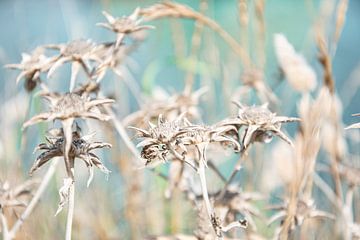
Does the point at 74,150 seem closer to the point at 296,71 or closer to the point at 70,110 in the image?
the point at 70,110

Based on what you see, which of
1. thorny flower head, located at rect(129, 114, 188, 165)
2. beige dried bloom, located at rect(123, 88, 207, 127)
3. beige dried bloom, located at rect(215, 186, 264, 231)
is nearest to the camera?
thorny flower head, located at rect(129, 114, 188, 165)

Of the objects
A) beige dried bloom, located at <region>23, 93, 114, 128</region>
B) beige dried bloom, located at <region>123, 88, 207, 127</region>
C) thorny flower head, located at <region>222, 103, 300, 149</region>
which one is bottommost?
thorny flower head, located at <region>222, 103, 300, 149</region>

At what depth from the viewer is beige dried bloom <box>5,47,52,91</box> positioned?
1.92 ft

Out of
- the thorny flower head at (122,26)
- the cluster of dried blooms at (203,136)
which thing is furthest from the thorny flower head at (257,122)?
the thorny flower head at (122,26)

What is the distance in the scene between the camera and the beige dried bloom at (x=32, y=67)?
1.92ft

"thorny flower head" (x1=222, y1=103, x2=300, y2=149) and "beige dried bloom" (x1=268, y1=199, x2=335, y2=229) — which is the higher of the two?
"thorny flower head" (x1=222, y1=103, x2=300, y2=149)

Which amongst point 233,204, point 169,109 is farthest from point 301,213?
point 169,109

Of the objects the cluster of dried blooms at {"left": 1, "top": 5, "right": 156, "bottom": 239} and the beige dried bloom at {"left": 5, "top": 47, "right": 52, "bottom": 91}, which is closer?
the cluster of dried blooms at {"left": 1, "top": 5, "right": 156, "bottom": 239}

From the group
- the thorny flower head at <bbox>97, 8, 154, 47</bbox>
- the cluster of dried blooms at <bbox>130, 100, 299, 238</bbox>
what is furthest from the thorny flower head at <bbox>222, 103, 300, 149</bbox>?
the thorny flower head at <bbox>97, 8, 154, 47</bbox>

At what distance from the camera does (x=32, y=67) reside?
1.92ft

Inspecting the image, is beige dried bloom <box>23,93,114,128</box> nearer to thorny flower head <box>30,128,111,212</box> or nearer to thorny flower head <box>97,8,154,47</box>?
thorny flower head <box>30,128,111,212</box>

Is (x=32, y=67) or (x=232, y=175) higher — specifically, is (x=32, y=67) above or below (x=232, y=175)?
above

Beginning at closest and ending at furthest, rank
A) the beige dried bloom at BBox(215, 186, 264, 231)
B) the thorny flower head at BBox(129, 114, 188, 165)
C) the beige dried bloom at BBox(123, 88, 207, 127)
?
the thorny flower head at BBox(129, 114, 188, 165) < the beige dried bloom at BBox(215, 186, 264, 231) < the beige dried bloom at BBox(123, 88, 207, 127)

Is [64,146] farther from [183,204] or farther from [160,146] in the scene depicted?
[183,204]
